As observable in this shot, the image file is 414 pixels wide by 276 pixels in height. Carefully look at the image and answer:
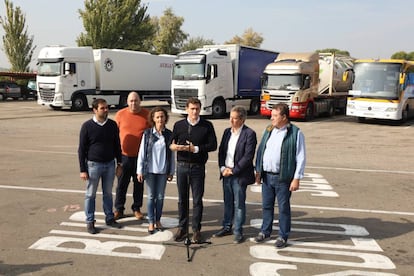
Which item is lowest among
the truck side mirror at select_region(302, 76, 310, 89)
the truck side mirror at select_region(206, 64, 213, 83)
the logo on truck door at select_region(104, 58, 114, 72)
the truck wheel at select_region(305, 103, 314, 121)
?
the truck wheel at select_region(305, 103, 314, 121)

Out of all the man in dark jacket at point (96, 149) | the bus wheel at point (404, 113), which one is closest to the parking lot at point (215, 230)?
the man in dark jacket at point (96, 149)

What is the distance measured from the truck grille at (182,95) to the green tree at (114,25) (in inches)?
1032

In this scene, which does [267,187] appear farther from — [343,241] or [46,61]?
[46,61]

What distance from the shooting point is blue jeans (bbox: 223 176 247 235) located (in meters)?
4.98

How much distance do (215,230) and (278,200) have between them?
102 centimetres

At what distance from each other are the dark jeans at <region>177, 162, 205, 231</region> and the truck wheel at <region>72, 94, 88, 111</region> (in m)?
21.3

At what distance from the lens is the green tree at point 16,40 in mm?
45844

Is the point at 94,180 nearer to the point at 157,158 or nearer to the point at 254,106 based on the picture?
the point at 157,158

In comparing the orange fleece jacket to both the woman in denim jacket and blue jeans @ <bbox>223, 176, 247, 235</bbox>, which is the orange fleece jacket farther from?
blue jeans @ <bbox>223, 176, 247, 235</bbox>

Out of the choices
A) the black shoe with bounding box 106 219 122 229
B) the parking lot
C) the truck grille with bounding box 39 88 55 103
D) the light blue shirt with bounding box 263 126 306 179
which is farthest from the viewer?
the truck grille with bounding box 39 88 55 103

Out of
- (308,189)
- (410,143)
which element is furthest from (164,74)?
(308,189)

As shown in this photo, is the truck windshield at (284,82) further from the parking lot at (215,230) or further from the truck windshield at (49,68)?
the truck windshield at (49,68)

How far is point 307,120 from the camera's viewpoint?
71.4ft

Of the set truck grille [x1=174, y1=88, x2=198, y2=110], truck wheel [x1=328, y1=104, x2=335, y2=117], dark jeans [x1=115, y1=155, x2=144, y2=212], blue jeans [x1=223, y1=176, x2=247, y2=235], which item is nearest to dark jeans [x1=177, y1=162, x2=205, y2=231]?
blue jeans [x1=223, y1=176, x2=247, y2=235]
